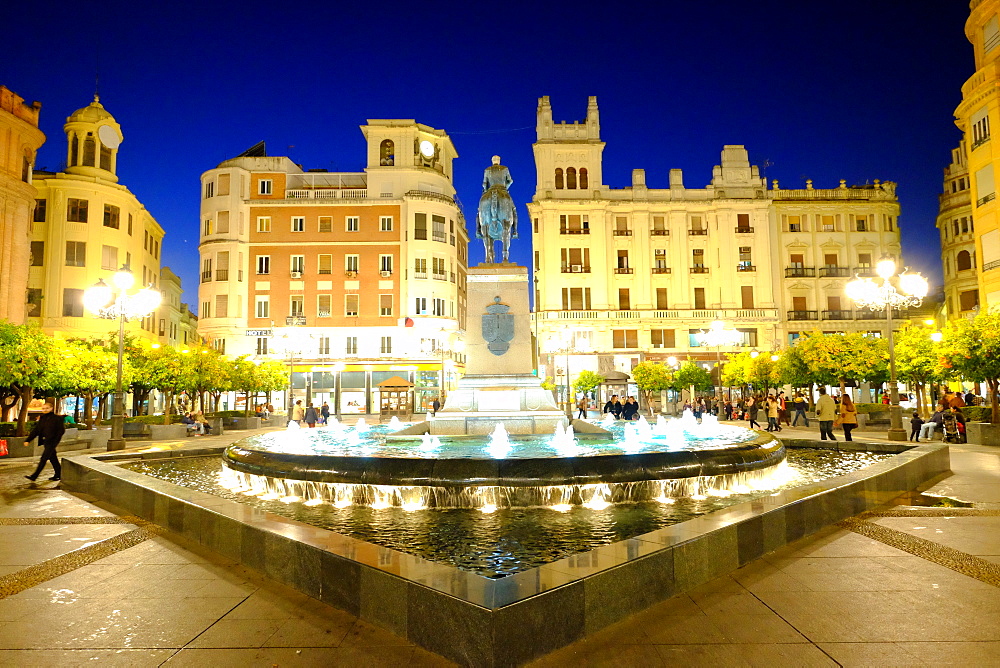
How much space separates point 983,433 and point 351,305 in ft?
133

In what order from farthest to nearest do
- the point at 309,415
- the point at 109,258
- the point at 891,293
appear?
the point at 109,258
the point at 309,415
the point at 891,293

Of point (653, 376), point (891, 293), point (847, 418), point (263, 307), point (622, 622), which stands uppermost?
point (263, 307)

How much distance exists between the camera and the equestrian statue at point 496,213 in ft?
54.4

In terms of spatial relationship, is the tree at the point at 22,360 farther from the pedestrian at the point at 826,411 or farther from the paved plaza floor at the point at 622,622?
the pedestrian at the point at 826,411

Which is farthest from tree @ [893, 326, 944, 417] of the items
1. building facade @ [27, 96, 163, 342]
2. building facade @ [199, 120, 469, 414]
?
building facade @ [27, 96, 163, 342]

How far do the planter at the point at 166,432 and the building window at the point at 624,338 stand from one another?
113 feet

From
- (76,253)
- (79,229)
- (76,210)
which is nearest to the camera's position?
(76,253)

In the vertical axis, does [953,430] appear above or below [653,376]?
below

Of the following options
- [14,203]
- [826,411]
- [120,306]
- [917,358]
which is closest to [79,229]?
[14,203]

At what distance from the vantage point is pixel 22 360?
17.9 meters

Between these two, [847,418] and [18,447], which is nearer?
[847,418]

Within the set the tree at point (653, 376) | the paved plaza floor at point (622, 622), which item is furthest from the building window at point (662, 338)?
the paved plaza floor at point (622, 622)

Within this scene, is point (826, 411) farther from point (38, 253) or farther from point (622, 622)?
point (38, 253)

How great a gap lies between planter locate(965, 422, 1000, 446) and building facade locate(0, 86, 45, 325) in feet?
115
